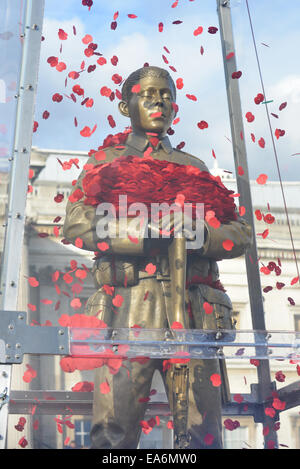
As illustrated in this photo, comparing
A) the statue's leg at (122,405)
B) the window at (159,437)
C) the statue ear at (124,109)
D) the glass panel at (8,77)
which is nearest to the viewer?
the glass panel at (8,77)

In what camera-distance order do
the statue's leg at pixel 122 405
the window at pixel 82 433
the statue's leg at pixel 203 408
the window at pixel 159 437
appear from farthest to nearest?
the window at pixel 159 437 < the window at pixel 82 433 < the statue's leg at pixel 203 408 < the statue's leg at pixel 122 405

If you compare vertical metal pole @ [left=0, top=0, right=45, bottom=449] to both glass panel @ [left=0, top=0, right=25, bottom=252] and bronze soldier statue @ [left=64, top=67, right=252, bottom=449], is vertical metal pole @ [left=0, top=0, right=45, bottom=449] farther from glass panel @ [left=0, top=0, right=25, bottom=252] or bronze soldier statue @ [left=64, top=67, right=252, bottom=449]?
bronze soldier statue @ [left=64, top=67, right=252, bottom=449]

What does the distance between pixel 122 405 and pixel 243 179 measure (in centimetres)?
248

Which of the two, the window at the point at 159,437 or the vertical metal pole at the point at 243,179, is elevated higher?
the vertical metal pole at the point at 243,179

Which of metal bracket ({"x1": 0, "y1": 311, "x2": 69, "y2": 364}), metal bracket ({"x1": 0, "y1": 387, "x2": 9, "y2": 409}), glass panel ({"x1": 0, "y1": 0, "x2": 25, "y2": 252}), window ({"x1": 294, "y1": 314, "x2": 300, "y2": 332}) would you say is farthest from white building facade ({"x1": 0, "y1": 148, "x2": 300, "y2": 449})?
metal bracket ({"x1": 0, "y1": 387, "x2": 9, "y2": 409})

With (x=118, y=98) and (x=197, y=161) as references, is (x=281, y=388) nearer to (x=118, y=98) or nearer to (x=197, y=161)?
(x=197, y=161)

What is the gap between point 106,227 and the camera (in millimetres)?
4855

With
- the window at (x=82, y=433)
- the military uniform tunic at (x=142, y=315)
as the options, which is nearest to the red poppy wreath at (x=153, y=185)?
the military uniform tunic at (x=142, y=315)

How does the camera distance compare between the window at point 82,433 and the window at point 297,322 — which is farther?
the window at point 297,322

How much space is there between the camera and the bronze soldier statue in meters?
4.79

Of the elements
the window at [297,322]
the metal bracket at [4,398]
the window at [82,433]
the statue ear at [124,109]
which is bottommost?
the metal bracket at [4,398]

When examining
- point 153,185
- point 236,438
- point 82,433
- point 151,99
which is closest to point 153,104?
point 151,99

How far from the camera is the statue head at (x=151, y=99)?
525cm

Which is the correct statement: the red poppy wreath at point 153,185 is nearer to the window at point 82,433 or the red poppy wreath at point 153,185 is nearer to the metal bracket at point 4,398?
the window at point 82,433
